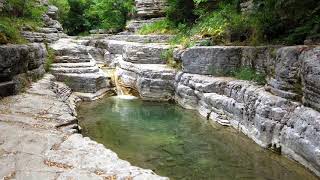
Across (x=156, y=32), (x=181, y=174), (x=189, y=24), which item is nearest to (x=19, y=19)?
(x=156, y=32)

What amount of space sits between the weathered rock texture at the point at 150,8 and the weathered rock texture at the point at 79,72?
18.7ft

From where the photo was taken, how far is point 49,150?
555 cm

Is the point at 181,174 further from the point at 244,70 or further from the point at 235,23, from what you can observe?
the point at 235,23

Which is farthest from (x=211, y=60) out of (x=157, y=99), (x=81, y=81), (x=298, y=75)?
(x=81, y=81)

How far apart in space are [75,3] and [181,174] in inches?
879

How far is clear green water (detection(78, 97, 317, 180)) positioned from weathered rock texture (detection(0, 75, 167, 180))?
1539mm

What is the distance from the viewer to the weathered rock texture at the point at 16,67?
878 cm

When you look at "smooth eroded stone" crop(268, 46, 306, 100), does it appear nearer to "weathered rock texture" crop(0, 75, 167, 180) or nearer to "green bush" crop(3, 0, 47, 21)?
"weathered rock texture" crop(0, 75, 167, 180)

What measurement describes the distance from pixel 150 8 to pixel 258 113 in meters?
12.7

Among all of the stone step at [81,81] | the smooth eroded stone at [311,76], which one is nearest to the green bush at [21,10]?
the stone step at [81,81]

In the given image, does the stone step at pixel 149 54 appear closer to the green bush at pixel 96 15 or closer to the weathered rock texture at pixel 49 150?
the weathered rock texture at pixel 49 150

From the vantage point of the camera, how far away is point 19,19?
15.5 meters

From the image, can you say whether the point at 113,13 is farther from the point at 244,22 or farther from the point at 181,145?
the point at 181,145

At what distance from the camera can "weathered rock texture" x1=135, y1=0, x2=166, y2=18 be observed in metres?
19.7
